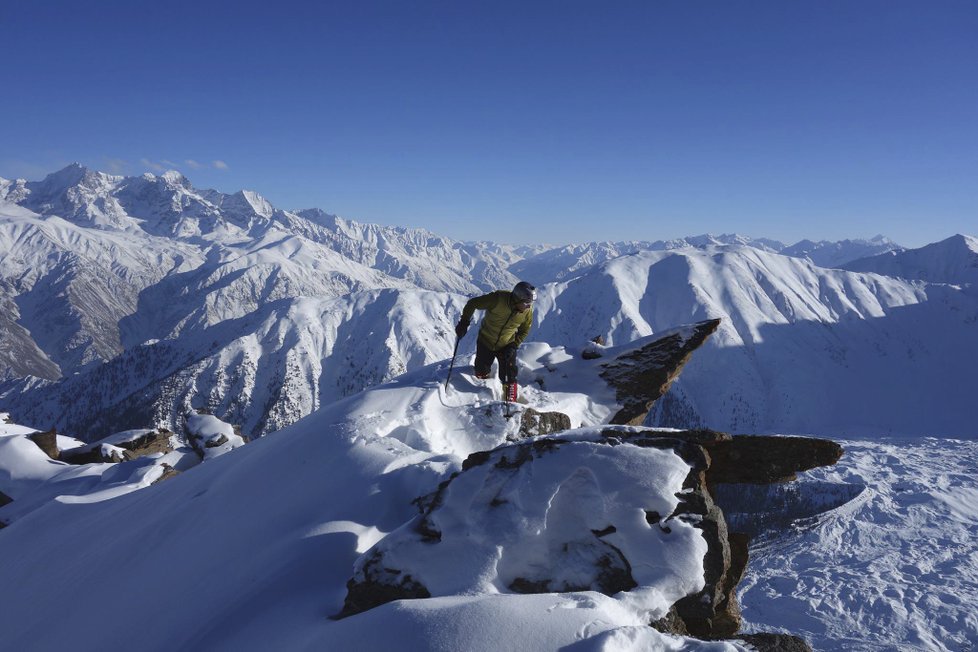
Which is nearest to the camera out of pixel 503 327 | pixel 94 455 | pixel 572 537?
pixel 572 537

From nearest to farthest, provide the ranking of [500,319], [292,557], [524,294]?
Result: [292,557]
[524,294]
[500,319]

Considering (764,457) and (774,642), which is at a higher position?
(764,457)

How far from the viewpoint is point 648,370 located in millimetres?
16484

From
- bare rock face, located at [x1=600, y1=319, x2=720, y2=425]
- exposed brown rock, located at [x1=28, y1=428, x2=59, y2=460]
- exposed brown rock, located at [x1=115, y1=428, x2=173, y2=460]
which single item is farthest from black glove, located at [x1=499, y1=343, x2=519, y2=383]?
exposed brown rock, located at [x1=28, y1=428, x2=59, y2=460]

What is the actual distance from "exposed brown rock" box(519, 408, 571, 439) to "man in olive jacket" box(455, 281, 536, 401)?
1074 millimetres

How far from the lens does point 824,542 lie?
369 ft

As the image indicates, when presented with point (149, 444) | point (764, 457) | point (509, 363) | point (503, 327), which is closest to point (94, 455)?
point (149, 444)

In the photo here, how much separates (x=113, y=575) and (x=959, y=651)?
126883mm

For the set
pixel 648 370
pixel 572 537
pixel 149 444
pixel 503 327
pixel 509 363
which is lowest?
pixel 149 444

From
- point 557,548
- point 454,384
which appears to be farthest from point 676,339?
point 557,548

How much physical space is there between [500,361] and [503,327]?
1490 millimetres

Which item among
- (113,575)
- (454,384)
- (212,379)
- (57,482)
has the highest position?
(454,384)

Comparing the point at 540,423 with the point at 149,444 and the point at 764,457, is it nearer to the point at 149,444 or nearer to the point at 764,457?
the point at 764,457

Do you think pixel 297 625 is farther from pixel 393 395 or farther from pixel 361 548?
pixel 393 395
